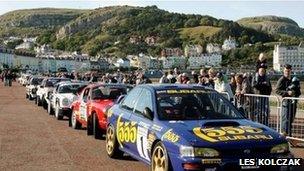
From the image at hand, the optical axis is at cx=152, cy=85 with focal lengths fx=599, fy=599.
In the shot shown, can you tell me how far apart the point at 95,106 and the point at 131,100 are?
4.08 metres

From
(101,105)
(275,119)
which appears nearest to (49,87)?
(101,105)

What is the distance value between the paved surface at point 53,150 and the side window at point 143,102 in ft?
3.25

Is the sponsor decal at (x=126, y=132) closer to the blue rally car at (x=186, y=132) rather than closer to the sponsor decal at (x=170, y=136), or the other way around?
the blue rally car at (x=186, y=132)

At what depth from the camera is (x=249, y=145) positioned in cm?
762

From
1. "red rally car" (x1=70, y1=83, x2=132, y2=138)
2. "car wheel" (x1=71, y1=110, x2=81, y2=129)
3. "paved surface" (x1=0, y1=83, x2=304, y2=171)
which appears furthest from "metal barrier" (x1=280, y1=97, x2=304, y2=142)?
"car wheel" (x1=71, y1=110, x2=81, y2=129)

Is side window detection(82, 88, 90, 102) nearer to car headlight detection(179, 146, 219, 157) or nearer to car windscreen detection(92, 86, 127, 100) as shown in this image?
car windscreen detection(92, 86, 127, 100)

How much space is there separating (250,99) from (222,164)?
756cm

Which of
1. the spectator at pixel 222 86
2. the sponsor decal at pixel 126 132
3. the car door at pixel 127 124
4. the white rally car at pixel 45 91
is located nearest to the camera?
the sponsor decal at pixel 126 132

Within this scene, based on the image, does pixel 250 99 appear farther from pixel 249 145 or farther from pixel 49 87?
pixel 49 87

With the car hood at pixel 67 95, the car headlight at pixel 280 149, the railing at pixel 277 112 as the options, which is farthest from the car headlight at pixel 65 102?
the car headlight at pixel 280 149

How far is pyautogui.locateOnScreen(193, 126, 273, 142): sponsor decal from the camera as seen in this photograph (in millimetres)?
7703

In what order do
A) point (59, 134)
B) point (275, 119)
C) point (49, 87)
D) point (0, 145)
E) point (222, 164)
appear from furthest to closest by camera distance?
point (49, 87)
point (59, 134)
point (275, 119)
point (0, 145)
point (222, 164)

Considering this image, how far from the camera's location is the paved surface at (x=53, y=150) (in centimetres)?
1016

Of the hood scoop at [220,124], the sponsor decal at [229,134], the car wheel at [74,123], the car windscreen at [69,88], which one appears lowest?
the car wheel at [74,123]
